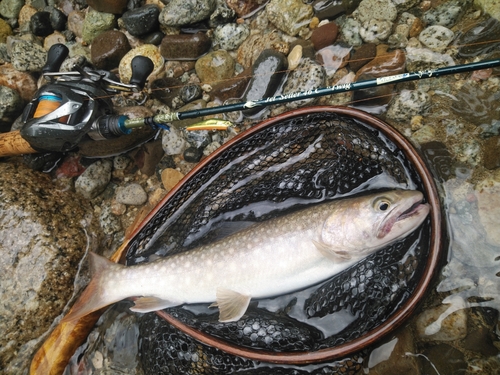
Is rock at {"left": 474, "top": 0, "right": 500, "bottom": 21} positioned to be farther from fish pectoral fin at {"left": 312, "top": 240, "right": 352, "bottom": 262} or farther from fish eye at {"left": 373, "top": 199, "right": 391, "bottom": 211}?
fish pectoral fin at {"left": 312, "top": 240, "right": 352, "bottom": 262}

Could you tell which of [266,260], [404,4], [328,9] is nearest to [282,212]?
[266,260]

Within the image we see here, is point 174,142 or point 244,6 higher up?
point 244,6

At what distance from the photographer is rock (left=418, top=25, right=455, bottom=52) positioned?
9.65ft

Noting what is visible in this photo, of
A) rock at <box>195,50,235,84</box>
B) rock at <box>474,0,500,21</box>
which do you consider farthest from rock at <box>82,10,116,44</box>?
rock at <box>474,0,500,21</box>

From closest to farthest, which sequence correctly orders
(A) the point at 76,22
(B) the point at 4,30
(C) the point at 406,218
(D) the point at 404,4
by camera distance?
1. (C) the point at 406,218
2. (D) the point at 404,4
3. (A) the point at 76,22
4. (B) the point at 4,30

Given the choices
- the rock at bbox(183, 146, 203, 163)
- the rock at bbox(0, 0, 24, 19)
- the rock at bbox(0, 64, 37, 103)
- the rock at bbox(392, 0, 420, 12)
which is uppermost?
the rock at bbox(392, 0, 420, 12)

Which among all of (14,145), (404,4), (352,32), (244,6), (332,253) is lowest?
(14,145)

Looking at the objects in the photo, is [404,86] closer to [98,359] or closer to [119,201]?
[119,201]

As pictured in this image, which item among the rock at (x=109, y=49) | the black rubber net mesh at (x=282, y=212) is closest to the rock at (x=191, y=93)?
the rock at (x=109, y=49)

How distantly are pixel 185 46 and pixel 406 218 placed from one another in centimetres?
275

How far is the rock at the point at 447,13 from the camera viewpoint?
2.97 m

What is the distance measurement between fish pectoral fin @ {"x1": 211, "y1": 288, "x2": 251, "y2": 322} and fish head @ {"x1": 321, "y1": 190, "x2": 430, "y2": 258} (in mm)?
698

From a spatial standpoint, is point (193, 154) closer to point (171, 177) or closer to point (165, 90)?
point (171, 177)

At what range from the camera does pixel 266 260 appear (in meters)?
2.53
